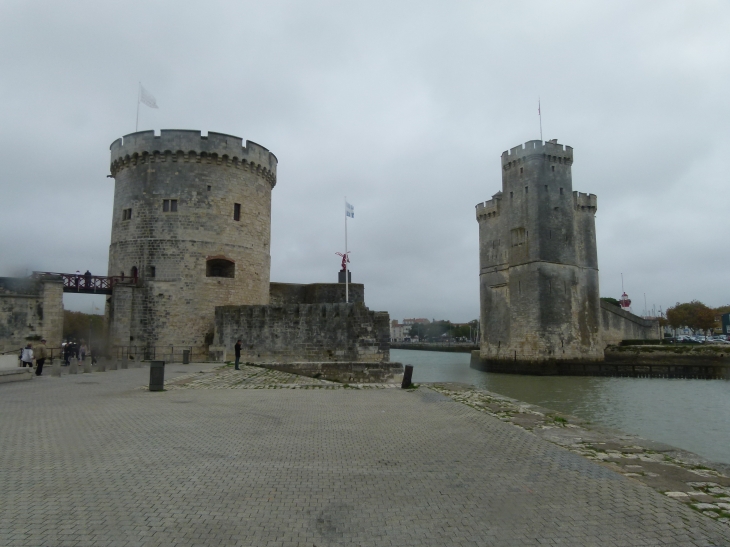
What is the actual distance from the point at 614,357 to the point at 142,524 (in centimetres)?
3982

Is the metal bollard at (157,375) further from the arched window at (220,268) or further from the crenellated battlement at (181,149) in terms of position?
the crenellated battlement at (181,149)

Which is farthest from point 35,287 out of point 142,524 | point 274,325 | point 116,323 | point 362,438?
point 142,524

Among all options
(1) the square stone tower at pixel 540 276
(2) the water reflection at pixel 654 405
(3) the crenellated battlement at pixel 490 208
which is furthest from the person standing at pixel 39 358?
(3) the crenellated battlement at pixel 490 208

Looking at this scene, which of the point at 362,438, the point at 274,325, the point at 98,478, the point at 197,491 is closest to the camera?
the point at 197,491

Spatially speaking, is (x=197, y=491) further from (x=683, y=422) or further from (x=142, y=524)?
(x=683, y=422)

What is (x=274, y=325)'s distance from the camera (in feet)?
65.4

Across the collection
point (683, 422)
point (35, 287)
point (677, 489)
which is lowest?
point (683, 422)

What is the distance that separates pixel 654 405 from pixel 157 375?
17.8 metres

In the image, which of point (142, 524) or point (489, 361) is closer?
point (142, 524)

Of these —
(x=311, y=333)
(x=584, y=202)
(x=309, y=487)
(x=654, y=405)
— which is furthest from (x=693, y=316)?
(x=309, y=487)

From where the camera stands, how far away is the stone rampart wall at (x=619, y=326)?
44.5 metres

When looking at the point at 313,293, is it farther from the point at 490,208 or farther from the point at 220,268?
the point at 490,208

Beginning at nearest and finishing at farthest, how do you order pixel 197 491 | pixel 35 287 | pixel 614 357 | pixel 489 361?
1. pixel 197 491
2. pixel 35 287
3. pixel 614 357
4. pixel 489 361

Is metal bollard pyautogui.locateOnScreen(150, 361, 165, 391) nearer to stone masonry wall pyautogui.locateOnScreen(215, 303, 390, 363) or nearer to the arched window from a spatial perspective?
stone masonry wall pyautogui.locateOnScreen(215, 303, 390, 363)
